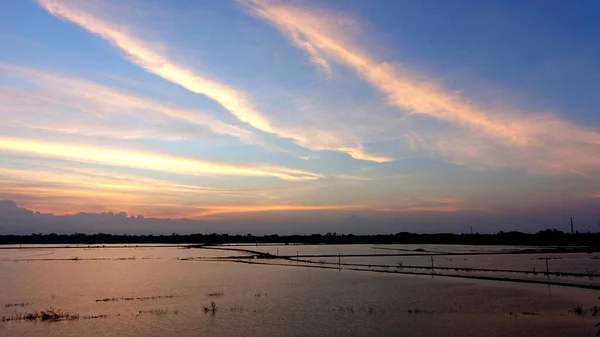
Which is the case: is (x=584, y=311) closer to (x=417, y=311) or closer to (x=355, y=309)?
(x=417, y=311)

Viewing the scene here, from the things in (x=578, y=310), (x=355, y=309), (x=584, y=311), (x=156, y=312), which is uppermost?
(x=578, y=310)

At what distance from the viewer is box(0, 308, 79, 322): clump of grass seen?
28.6m

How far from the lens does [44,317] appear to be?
28.9 m

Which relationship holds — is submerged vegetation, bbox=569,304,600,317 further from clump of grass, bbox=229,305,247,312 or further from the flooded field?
clump of grass, bbox=229,305,247,312

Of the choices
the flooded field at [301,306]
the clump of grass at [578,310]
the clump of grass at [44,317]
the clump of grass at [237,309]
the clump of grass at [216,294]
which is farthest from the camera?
the clump of grass at [216,294]

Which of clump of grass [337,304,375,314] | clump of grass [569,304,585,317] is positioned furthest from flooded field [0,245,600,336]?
clump of grass [569,304,585,317]

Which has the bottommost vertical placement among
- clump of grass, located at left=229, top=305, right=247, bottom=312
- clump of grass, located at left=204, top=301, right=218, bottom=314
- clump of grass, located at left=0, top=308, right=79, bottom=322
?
clump of grass, located at left=0, top=308, right=79, bottom=322

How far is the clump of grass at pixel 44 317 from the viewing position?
28594mm

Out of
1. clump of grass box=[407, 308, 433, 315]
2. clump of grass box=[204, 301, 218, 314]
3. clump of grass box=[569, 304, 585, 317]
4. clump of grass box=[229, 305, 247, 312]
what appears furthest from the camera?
clump of grass box=[229, 305, 247, 312]

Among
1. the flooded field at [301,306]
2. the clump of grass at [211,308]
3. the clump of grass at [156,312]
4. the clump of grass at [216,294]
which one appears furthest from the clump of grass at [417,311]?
the clump of grass at [216,294]

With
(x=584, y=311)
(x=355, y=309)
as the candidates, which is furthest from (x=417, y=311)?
(x=584, y=311)

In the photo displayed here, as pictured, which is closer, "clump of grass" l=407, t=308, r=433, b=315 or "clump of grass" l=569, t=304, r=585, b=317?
"clump of grass" l=569, t=304, r=585, b=317

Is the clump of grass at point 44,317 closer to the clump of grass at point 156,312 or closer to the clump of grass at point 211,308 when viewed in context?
the clump of grass at point 156,312

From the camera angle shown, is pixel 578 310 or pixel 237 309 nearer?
pixel 578 310
